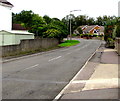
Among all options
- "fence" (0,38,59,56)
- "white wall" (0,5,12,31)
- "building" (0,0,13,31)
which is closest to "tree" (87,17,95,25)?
"fence" (0,38,59,56)

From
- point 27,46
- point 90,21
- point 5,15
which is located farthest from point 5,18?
point 90,21

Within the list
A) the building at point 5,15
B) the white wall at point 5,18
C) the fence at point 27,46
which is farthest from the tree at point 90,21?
the white wall at point 5,18

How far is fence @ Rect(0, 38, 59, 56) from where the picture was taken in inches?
904

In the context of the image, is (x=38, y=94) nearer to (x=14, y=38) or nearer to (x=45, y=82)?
(x=45, y=82)

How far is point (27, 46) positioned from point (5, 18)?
1192cm

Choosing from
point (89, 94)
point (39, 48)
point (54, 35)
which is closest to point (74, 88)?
point (89, 94)

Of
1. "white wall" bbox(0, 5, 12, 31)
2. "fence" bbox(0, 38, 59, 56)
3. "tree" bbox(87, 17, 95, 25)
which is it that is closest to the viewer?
"fence" bbox(0, 38, 59, 56)

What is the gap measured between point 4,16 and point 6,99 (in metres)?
32.2

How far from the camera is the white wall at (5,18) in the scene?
37.0 meters

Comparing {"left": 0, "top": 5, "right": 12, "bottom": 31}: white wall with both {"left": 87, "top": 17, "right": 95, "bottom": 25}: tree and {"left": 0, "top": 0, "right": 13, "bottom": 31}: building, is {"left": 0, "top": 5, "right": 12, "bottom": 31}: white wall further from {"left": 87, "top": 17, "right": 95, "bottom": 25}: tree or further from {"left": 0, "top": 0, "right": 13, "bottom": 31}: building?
{"left": 87, "top": 17, "right": 95, "bottom": 25}: tree

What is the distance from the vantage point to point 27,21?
3814 inches

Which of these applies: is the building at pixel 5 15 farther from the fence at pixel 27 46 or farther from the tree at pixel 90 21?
the tree at pixel 90 21

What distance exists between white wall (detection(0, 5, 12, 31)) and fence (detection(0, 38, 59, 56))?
753cm

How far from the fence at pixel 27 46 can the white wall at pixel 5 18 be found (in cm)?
753
